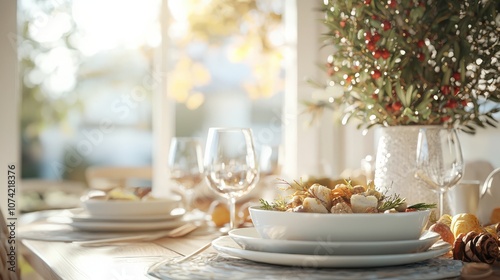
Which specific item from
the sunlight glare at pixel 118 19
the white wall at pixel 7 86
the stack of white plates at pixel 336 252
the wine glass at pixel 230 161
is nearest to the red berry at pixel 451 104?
the wine glass at pixel 230 161

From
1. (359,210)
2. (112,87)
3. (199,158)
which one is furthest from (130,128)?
(359,210)

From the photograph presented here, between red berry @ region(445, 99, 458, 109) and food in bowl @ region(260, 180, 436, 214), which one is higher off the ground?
red berry @ region(445, 99, 458, 109)

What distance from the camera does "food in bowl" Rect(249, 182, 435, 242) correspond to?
2.89 ft

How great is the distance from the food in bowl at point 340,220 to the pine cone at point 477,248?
3.2 inches

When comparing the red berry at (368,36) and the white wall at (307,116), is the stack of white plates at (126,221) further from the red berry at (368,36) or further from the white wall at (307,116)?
the white wall at (307,116)

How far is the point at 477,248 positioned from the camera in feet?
3.24

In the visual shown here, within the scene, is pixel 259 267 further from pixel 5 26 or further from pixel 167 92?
pixel 167 92

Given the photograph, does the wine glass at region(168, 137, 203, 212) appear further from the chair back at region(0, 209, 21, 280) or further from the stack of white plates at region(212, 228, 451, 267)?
the stack of white plates at region(212, 228, 451, 267)

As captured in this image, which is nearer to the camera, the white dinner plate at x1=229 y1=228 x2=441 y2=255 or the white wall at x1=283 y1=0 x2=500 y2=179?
the white dinner plate at x1=229 y1=228 x2=441 y2=255

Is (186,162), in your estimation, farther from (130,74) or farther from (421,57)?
(130,74)

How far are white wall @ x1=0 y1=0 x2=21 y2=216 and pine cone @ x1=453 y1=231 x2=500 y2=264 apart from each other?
6.75 feet

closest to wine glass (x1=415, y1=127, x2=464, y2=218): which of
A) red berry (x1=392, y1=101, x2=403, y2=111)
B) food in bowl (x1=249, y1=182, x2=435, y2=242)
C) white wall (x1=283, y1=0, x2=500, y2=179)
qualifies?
red berry (x1=392, y1=101, x2=403, y2=111)

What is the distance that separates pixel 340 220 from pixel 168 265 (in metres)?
0.24

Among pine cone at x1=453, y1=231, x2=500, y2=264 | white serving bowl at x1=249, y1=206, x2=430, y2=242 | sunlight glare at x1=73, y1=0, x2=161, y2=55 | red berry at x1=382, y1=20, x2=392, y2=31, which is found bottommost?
pine cone at x1=453, y1=231, x2=500, y2=264
